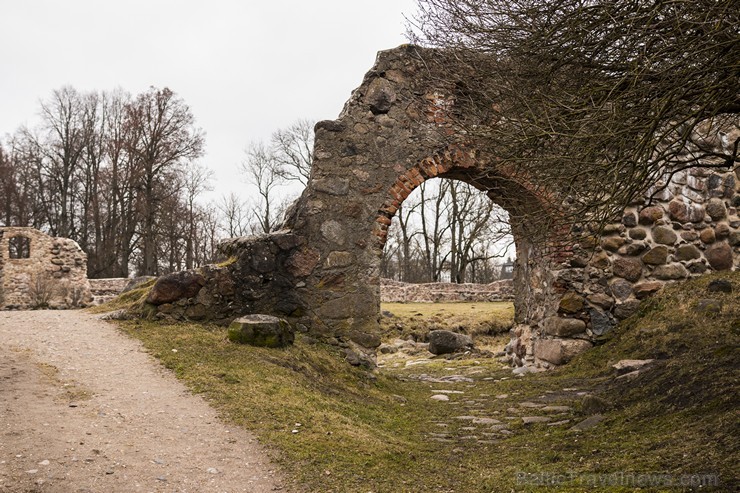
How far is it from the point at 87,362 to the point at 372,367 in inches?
140

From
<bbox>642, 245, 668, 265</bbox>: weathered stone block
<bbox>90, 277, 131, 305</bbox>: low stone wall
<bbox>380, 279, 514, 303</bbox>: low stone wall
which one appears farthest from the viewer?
<bbox>380, 279, 514, 303</bbox>: low stone wall

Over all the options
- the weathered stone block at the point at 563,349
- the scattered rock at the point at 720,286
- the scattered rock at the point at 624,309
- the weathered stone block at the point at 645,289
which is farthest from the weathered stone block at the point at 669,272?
the weathered stone block at the point at 563,349

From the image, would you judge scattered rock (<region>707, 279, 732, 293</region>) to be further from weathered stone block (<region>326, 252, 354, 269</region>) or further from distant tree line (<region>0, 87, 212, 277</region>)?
distant tree line (<region>0, 87, 212, 277</region>)

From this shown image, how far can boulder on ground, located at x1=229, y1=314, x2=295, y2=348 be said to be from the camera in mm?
7352

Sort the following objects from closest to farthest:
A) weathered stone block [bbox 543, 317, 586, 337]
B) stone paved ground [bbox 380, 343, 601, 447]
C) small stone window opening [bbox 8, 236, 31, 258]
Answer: stone paved ground [bbox 380, 343, 601, 447]
weathered stone block [bbox 543, 317, 586, 337]
small stone window opening [bbox 8, 236, 31, 258]

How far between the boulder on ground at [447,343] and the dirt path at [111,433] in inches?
297

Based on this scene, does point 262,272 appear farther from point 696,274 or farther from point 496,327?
point 496,327

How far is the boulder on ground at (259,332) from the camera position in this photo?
24.1 ft

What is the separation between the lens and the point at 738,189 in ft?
31.7

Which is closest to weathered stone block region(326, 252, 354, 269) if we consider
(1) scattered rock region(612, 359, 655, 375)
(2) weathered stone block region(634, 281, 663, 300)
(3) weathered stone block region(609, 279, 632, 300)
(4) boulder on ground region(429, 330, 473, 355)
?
(1) scattered rock region(612, 359, 655, 375)

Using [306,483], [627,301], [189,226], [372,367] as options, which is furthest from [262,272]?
[189,226]

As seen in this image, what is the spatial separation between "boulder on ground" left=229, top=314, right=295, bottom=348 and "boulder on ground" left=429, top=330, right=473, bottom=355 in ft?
19.9

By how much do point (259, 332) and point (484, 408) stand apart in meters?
2.80

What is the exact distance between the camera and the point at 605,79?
4.29 meters
